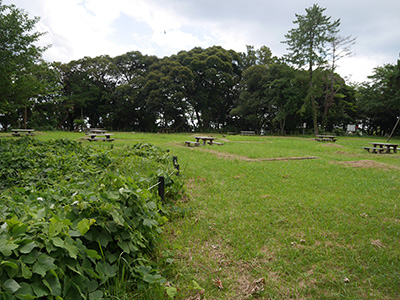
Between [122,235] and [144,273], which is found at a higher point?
[122,235]

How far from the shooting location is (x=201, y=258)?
2.34 meters

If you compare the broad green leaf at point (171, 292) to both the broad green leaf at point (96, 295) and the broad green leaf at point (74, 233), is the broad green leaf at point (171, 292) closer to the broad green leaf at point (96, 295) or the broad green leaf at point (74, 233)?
the broad green leaf at point (96, 295)

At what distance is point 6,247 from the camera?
1.10 m

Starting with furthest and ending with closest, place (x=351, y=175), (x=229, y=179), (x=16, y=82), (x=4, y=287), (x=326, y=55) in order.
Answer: (x=326, y=55) → (x=16, y=82) → (x=351, y=175) → (x=229, y=179) → (x=4, y=287)

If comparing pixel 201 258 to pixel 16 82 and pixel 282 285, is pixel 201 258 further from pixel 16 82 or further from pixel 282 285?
pixel 16 82

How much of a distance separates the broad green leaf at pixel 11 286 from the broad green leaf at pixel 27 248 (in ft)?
0.43

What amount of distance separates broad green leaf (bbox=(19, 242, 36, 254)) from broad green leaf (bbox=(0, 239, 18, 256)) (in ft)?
0.19

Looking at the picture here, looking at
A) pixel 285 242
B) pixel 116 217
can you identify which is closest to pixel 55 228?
pixel 116 217

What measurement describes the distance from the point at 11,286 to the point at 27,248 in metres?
0.17

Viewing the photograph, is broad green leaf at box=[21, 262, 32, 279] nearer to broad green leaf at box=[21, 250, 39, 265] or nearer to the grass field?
broad green leaf at box=[21, 250, 39, 265]

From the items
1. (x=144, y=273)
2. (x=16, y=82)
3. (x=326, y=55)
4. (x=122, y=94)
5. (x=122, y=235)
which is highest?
(x=326, y=55)

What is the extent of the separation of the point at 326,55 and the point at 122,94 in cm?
2328

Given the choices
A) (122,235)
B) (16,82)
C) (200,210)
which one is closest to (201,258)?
(122,235)

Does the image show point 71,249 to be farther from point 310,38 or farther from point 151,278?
point 310,38
